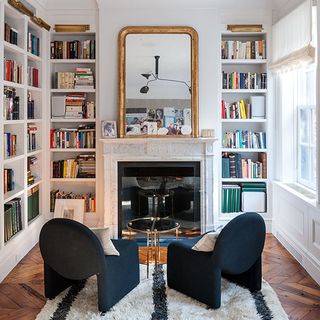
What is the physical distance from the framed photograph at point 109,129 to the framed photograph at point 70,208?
884mm

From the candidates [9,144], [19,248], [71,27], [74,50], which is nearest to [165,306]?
[19,248]

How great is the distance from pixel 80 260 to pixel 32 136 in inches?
92.6

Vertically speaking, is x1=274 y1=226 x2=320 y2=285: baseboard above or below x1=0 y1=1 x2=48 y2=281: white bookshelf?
below

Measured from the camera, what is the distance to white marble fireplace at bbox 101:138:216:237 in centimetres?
484

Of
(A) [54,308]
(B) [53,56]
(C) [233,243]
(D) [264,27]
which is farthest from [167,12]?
(A) [54,308]

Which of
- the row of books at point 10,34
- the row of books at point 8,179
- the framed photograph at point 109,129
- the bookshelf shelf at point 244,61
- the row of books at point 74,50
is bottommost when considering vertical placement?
the row of books at point 8,179

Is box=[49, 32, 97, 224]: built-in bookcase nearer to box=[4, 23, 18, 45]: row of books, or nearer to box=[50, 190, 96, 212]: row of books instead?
box=[50, 190, 96, 212]: row of books

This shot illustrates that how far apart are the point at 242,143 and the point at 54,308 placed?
10.1 feet

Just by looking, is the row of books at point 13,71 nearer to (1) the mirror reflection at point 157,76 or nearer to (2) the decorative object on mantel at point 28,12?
(2) the decorative object on mantel at point 28,12

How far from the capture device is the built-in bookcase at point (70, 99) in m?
5.06

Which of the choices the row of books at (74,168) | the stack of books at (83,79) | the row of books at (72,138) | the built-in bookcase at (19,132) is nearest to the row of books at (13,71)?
the built-in bookcase at (19,132)

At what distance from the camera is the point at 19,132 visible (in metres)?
4.22

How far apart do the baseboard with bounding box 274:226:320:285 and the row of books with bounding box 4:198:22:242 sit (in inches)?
111

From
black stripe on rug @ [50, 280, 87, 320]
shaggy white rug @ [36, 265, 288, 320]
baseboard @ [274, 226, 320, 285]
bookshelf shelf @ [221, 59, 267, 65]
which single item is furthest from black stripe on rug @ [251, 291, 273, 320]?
bookshelf shelf @ [221, 59, 267, 65]
